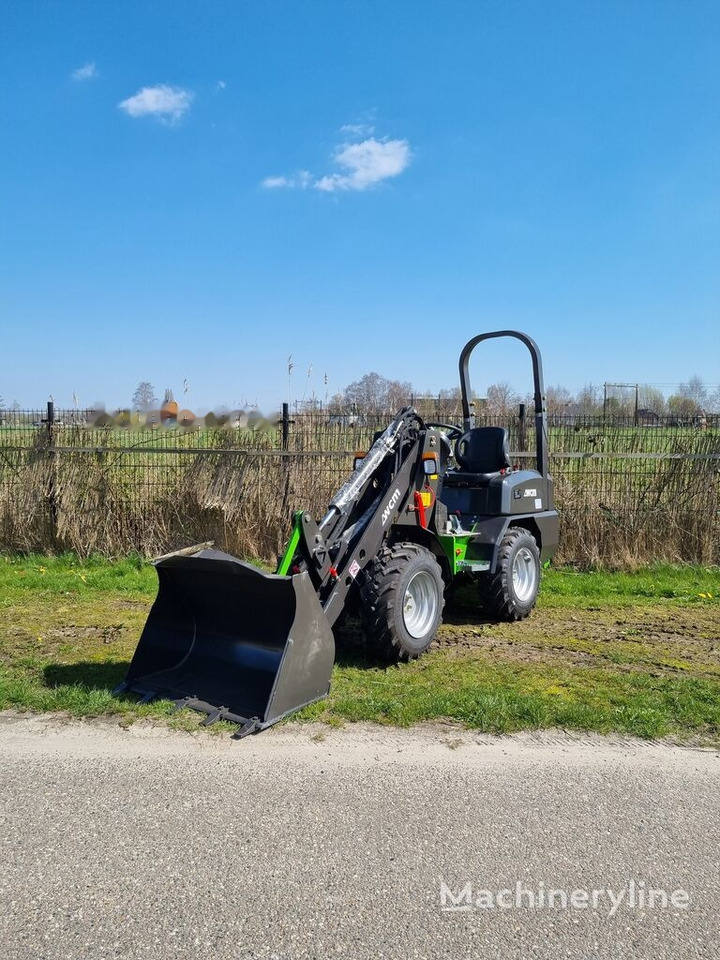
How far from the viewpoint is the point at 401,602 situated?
5.95 m

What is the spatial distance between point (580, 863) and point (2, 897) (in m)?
2.40

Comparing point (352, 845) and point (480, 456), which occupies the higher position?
point (480, 456)

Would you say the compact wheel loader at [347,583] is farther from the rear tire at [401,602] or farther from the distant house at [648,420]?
the distant house at [648,420]

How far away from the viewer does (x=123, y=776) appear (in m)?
4.20

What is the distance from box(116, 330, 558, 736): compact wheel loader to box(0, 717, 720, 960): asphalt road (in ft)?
1.54

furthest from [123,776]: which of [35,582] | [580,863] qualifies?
Result: [35,582]

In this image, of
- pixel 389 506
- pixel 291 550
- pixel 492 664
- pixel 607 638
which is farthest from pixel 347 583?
pixel 607 638

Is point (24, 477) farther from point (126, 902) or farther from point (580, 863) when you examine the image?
point (580, 863)

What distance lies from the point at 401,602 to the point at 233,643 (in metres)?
1.33

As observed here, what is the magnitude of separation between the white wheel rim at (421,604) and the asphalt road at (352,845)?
4.87 feet

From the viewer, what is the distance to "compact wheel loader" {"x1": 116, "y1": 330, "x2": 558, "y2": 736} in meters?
5.09

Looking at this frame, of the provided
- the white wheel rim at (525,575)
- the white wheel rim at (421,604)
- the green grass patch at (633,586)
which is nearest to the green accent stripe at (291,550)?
the white wheel rim at (421,604)

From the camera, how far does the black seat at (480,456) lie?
8.09 metres

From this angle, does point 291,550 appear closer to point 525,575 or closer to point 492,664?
point 492,664
